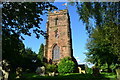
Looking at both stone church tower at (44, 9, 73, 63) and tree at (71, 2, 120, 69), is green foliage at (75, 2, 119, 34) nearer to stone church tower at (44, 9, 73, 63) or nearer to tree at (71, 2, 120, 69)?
tree at (71, 2, 120, 69)

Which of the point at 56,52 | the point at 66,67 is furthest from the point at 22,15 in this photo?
the point at 56,52

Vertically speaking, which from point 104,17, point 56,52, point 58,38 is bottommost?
point 56,52

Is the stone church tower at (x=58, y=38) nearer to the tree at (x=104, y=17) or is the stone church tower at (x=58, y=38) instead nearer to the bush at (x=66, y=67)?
the bush at (x=66, y=67)

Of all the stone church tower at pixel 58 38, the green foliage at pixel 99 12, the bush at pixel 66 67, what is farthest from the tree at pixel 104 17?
the stone church tower at pixel 58 38

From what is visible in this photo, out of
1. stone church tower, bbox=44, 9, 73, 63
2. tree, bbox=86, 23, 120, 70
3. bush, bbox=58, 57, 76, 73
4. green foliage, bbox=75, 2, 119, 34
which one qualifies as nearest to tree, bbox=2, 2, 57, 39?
green foliage, bbox=75, 2, 119, 34

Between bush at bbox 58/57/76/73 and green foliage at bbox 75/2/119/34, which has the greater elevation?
green foliage at bbox 75/2/119/34

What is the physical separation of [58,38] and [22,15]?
2858cm

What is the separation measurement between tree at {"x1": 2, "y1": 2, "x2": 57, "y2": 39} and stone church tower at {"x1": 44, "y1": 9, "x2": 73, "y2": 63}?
2624 centimetres

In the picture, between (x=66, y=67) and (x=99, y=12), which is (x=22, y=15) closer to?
(x=99, y=12)

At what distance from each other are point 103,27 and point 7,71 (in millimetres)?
8193

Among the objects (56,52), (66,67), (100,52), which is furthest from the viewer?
(56,52)

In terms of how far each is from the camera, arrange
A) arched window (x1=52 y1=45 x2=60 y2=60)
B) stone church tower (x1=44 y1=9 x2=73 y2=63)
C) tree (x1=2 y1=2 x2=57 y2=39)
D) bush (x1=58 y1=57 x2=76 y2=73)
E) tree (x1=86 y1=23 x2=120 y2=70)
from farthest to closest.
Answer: arched window (x1=52 y1=45 x2=60 y2=60) → stone church tower (x1=44 y1=9 x2=73 y2=63) → bush (x1=58 y1=57 x2=76 y2=73) → tree (x1=86 y1=23 x2=120 y2=70) → tree (x1=2 y1=2 x2=57 y2=39)

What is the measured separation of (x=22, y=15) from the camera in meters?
10.7

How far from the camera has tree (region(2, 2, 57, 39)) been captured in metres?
10.6
